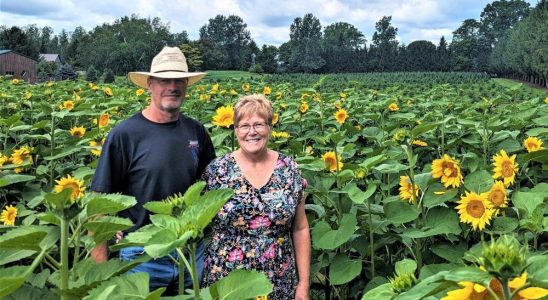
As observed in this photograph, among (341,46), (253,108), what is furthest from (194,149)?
(341,46)

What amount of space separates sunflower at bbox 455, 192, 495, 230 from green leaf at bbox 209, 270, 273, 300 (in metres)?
1.21

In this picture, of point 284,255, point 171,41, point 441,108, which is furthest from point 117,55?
point 284,255

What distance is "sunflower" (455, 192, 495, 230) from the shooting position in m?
2.11

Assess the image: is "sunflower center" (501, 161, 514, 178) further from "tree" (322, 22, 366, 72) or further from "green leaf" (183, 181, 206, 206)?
"tree" (322, 22, 366, 72)

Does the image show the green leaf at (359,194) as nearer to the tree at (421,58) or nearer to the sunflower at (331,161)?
the sunflower at (331,161)

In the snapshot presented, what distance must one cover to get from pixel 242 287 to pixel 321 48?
77.1 m

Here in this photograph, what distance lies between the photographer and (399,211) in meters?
2.32

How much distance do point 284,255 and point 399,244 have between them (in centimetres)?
75

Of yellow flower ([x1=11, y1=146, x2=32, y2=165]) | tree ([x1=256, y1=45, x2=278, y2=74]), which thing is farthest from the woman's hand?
tree ([x1=256, y1=45, x2=278, y2=74])

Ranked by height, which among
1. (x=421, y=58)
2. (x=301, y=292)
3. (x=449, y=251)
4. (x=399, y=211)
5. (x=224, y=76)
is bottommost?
(x=224, y=76)

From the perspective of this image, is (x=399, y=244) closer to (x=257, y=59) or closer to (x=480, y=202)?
(x=480, y=202)

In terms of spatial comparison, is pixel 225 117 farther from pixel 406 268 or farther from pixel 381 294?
pixel 381 294

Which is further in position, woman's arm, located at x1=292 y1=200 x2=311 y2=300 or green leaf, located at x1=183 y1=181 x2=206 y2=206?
woman's arm, located at x1=292 y1=200 x2=311 y2=300

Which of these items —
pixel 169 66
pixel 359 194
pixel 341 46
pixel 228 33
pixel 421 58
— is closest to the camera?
pixel 359 194
